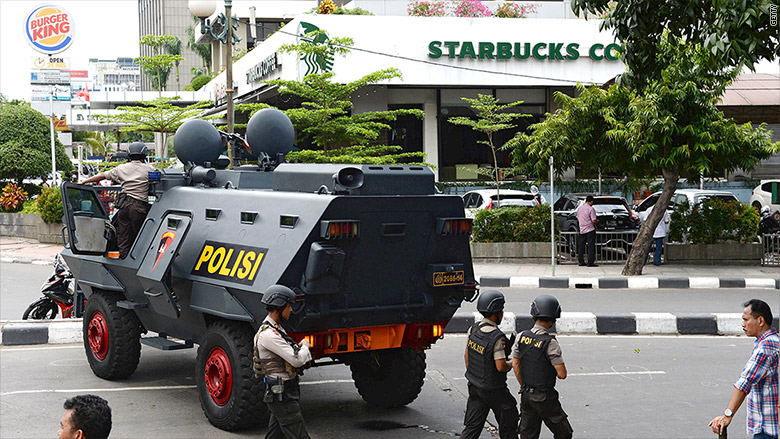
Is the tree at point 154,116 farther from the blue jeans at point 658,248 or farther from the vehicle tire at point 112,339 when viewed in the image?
the vehicle tire at point 112,339

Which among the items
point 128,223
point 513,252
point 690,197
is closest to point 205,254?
point 128,223

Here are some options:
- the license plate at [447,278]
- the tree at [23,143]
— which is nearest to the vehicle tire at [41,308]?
the license plate at [447,278]

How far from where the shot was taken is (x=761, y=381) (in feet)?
17.0

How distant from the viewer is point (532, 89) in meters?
29.7

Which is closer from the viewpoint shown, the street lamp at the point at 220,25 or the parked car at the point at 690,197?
the street lamp at the point at 220,25

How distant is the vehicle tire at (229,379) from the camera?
6.75m

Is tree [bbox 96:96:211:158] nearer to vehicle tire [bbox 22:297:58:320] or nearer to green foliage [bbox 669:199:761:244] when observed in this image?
vehicle tire [bbox 22:297:58:320]

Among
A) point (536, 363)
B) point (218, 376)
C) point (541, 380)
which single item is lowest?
point (218, 376)

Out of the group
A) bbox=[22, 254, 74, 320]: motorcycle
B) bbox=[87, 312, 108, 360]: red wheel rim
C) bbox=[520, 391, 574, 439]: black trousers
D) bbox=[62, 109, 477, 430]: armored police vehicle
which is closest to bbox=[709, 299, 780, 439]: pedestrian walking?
bbox=[520, 391, 574, 439]: black trousers

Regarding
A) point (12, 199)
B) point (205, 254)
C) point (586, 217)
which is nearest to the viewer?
point (205, 254)

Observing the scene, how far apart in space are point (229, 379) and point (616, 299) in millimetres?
9419

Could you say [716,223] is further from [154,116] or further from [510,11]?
[154,116]

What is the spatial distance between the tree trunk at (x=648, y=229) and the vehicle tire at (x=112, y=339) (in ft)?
37.9

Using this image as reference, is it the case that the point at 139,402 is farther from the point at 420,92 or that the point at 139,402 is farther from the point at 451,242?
the point at 420,92
